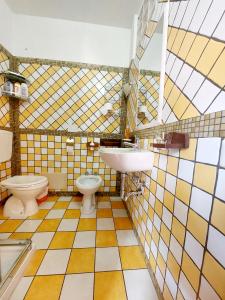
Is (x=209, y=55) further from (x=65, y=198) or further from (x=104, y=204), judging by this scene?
(x=65, y=198)

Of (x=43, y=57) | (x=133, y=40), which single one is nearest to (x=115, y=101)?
(x=133, y=40)

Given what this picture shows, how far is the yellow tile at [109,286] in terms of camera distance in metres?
1.02

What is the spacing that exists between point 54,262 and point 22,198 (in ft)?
3.00

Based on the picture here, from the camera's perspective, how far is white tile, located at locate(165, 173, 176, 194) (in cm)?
90

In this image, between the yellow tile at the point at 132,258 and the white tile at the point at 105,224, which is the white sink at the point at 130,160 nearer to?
the yellow tile at the point at 132,258

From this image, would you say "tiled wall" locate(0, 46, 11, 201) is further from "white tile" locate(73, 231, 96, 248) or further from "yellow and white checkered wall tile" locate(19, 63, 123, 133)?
"white tile" locate(73, 231, 96, 248)

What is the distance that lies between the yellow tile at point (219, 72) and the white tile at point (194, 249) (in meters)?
0.63

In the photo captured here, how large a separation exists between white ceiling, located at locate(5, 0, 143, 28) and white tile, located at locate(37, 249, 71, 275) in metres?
2.70

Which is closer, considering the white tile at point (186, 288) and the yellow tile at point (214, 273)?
the yellow tile at point (214, 273)

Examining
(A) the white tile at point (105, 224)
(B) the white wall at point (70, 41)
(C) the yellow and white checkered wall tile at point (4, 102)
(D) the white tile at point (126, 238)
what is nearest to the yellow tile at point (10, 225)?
(A) the white tile at point (105, 224)

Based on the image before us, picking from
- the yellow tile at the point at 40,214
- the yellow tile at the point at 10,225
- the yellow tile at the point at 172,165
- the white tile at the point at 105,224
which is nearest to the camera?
the yellow tile at the point at 172,165

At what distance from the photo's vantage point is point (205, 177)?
65 cm

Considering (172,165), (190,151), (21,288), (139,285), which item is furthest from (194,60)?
(21,288)

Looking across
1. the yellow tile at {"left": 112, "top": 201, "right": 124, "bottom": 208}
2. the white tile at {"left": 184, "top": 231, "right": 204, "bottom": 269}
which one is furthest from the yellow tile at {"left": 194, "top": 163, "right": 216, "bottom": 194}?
the yellow tile at {"left": 112, "top": 201, "right": 124, "bottom": 208}
